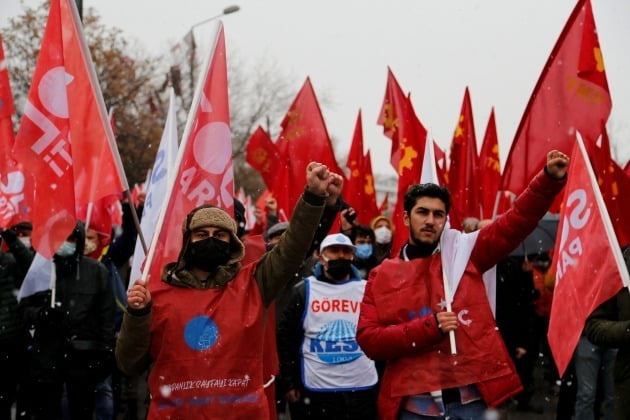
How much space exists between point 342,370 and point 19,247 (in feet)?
9.62

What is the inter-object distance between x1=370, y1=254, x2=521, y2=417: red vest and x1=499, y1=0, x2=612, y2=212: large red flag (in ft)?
5.72

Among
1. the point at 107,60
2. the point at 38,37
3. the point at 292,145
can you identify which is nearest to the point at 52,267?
the point at 292,145

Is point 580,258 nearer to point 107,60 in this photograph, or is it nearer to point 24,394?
point 24,394

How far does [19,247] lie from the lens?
7.55 meters

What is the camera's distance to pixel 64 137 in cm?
488

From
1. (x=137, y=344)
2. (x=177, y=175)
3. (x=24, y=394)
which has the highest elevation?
(x=177, y=175)

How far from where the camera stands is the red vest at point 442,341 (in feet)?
14.0

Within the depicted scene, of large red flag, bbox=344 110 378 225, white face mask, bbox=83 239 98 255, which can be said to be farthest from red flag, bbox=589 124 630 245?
white face mask, bbox=83 239 98 255

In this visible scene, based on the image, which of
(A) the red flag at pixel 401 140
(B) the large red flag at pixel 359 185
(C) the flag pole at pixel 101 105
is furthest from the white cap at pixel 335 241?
(B) the large red flag at pixel 359 185

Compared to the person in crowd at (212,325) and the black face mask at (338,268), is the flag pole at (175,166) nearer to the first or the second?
the person in crowd at (212,325)

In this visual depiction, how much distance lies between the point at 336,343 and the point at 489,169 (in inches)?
168

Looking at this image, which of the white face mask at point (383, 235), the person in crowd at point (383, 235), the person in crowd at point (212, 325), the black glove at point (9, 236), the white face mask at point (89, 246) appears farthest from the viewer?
the white face mask at point (383, 235)

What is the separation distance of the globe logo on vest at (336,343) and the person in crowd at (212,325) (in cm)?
225

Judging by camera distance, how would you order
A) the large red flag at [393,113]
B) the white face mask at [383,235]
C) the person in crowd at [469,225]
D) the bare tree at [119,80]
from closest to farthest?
the person in crowd at [469,225] → the white face mask at [383,235] → the large red flag at [393,113] → the bare tree at [119,80]
